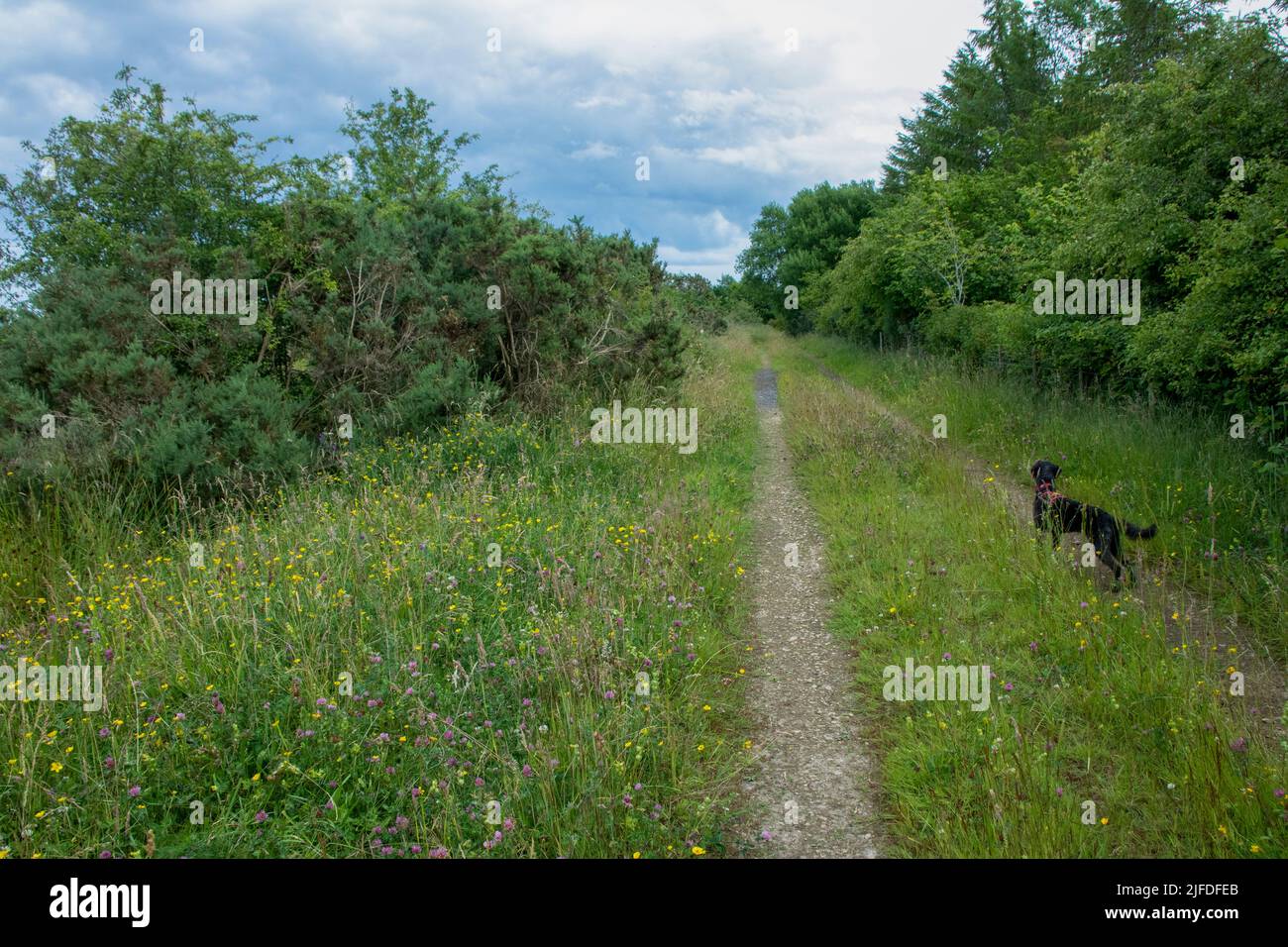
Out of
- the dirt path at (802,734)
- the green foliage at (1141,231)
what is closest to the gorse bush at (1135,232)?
the green foliage at (1141,231)

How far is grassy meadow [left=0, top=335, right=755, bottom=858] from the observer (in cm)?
291

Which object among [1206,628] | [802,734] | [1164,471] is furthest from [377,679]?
[1164,471]

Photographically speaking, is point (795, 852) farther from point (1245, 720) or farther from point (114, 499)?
point (114, 499)

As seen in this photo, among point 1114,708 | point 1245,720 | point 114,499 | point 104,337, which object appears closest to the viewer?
point 1245,720

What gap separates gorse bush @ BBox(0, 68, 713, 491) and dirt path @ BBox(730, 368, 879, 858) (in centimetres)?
531

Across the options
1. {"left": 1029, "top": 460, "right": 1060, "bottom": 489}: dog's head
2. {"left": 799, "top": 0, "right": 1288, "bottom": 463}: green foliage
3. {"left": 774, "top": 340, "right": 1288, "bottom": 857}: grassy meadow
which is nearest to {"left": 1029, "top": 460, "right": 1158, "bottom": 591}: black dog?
{"left": 1029, "top": 460, "right": 1060, "bottom": 489}: dog's head

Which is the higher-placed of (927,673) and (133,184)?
(133,184)

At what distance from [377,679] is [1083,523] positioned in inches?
204

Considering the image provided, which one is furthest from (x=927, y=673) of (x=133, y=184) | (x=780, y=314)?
(x=780, y=314)

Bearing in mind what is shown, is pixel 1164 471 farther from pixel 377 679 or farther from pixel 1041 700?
pixel 377 679

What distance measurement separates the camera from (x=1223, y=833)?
2744 mm

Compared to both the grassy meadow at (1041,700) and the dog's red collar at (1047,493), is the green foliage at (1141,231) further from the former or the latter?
the dog's red collar at (1047,493)

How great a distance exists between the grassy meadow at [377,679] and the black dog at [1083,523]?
2661 millimetres
